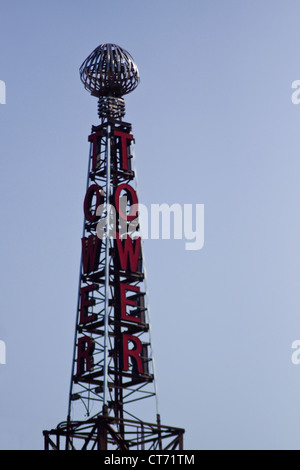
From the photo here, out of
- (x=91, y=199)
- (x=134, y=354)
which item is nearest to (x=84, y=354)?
(x=134, y=354)

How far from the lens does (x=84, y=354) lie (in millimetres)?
70875

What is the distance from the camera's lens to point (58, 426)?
7006 centimetres

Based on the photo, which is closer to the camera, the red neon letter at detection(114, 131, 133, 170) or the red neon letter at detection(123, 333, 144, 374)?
the red neon letter at detection(123, 333, 144, 374)

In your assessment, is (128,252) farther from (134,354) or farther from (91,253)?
(134,354)

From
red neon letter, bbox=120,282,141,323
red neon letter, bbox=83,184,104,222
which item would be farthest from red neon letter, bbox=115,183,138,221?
red neon letter, bbox=120,282,141,323

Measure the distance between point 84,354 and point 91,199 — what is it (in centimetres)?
1176

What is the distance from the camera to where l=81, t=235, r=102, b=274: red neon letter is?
7325cm

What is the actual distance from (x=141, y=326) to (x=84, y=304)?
4.27 m

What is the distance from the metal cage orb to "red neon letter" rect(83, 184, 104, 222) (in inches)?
320

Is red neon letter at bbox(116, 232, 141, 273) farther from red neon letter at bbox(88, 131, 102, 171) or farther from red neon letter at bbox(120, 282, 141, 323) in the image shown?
red neon letter at bbox(88, 131, 102, 171)

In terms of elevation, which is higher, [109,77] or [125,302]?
[109,77]
